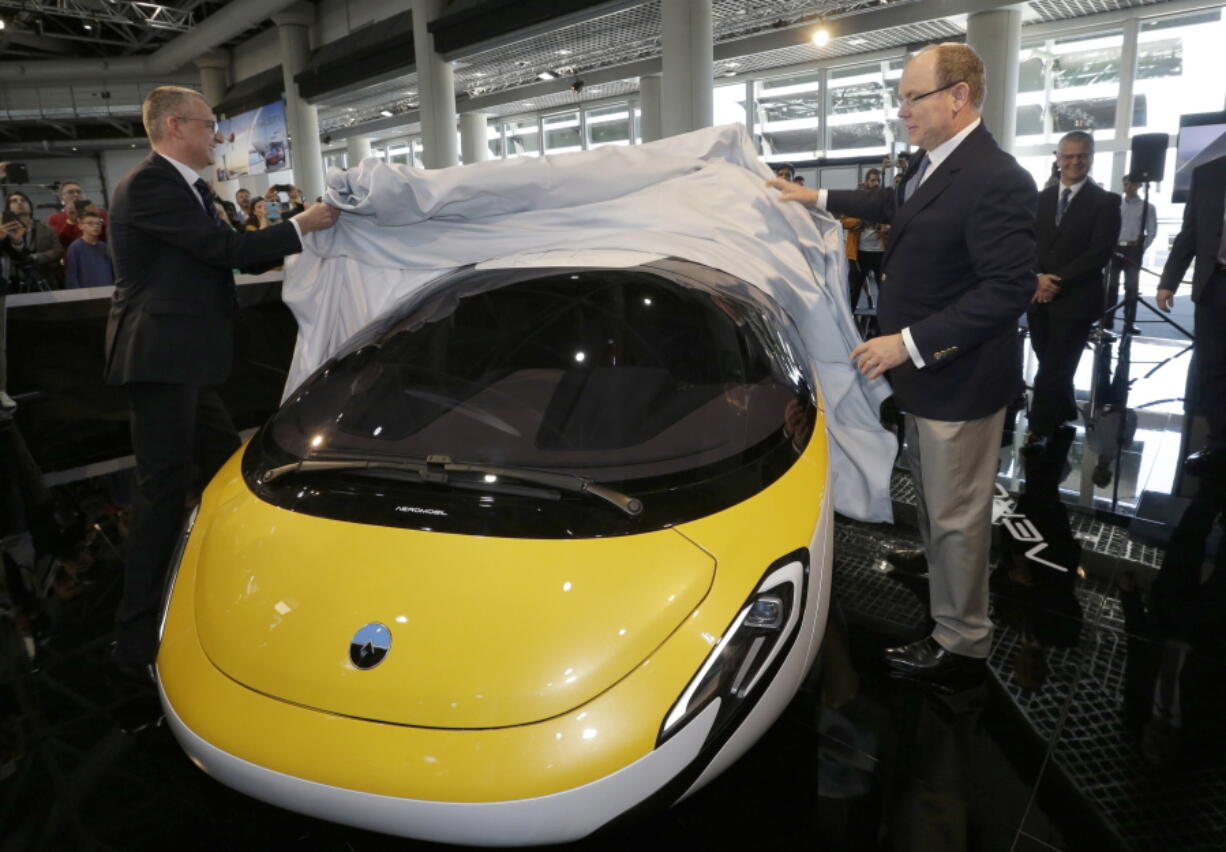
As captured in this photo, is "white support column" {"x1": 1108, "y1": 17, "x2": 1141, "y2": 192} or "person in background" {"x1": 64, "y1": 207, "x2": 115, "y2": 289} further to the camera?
"white support column" {"x1": 1108, "y1": 17, "x2": 1141, "y2": 192}

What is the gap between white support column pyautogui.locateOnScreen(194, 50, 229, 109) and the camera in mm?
17047

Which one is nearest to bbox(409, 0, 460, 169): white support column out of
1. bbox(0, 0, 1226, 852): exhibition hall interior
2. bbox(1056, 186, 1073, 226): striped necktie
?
bbox(0, 0, 1226, 852): exhibition hall interior

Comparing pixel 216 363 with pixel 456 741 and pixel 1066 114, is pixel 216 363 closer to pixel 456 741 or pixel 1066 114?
pixel 456 741

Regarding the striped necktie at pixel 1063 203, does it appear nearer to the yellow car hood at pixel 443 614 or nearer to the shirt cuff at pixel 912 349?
the shirt cuff at pixel 912 349

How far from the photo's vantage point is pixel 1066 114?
10.7 m

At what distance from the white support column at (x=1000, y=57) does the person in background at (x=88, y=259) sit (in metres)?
8.68

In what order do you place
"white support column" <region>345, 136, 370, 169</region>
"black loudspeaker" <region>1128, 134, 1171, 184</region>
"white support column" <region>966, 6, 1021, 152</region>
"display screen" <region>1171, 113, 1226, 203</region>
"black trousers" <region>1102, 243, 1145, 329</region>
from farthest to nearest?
"white support column" <region>345, 136, 370, 169</region>, "white support column" <region>966, 6, 1021, 152</region>, "black trousers" <region>1102, 243, 1145, 329</region>, "black loudspeaker" <region>1128, 134, 1171, 184</region>, "display screen" <region>1171, 113, 1226, 203</region>

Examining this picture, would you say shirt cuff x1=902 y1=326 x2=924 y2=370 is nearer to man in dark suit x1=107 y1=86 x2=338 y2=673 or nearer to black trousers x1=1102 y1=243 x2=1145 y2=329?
man in dark suit x1=107 y1=86 x2=338 y2=673

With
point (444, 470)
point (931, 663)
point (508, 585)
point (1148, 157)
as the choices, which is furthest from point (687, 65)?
point (508, 585)

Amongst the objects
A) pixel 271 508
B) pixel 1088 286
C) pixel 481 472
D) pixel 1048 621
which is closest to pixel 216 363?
pixel 271 508

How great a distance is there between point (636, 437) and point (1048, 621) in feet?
5.25

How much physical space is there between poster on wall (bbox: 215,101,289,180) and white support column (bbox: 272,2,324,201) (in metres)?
0.30

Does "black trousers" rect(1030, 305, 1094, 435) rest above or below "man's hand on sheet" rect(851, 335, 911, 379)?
below

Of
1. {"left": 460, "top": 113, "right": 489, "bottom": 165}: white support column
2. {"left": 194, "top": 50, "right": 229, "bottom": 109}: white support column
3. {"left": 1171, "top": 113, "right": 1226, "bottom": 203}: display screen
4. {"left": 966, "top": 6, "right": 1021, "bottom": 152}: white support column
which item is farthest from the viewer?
{"left": 460, "top": 113, "right": 489, "bottom": 165}: white support column
